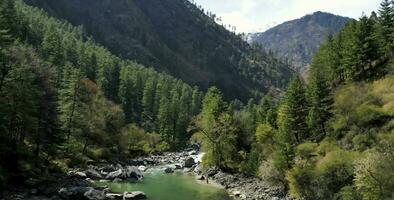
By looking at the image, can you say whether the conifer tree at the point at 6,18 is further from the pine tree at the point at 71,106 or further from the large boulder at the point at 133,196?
the large boulder at the point at 133,196

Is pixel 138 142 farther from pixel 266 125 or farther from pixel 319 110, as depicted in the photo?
pixel 319 110

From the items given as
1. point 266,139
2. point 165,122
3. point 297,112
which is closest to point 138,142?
point 165,122

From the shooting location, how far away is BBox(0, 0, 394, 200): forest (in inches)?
2373

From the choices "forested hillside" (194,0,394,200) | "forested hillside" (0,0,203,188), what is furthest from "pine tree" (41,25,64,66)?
"forested hillside" (194,0,394,200)

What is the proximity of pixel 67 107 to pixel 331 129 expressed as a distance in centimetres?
4891

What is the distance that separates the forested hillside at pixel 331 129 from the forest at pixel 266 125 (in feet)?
0.58

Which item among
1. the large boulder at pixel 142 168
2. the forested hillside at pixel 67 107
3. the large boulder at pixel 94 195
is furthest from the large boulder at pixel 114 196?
the large boulder at pixel 142 168

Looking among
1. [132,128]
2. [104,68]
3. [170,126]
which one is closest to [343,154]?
[132,128]

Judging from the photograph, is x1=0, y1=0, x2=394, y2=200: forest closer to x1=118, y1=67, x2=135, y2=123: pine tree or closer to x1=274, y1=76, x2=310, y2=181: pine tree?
x1=274, y1=76, x2=310, y2=181: pine tree

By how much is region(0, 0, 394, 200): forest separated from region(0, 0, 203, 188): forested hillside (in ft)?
0.85

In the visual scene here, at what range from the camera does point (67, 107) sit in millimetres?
86938

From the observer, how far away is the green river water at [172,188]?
2704 inches

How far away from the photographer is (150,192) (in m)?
70.6

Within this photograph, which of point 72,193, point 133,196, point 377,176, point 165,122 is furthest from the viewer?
point 165,122
